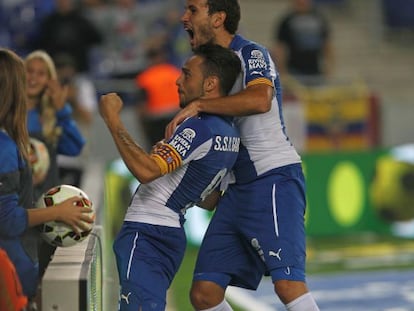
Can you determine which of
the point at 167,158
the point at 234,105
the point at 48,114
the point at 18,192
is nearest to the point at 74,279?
the point at 18,192

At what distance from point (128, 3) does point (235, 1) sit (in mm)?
10503

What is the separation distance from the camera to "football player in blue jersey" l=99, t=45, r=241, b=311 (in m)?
5.76

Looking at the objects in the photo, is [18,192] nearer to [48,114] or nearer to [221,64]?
[221,64]

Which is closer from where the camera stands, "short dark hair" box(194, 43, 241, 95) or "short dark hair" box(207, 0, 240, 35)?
"short dark hair" box(194, 43, 241, 95)

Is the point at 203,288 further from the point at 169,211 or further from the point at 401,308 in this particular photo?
the point at 401,308

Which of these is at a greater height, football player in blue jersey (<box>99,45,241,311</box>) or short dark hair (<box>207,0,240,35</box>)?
short dark hair (<box>207,0,240,35</box>)

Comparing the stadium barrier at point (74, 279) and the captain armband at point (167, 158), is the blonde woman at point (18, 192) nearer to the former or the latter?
the stadium barrier at point (74, 279)

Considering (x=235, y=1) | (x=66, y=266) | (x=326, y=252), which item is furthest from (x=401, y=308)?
(x=66, y=266)

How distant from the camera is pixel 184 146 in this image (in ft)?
19.2

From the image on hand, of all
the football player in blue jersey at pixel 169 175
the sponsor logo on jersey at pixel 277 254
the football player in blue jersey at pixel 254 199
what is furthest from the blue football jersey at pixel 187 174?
the sponsor logo on jersey at pixel 277 254

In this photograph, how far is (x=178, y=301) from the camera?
33.8ft

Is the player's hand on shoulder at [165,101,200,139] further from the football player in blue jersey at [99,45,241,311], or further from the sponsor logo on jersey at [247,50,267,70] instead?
the sponsor logo on jersey at [247,50,267,70]

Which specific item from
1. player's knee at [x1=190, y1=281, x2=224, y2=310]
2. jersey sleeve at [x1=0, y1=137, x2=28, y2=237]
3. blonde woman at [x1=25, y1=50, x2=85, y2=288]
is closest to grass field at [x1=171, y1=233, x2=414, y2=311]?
blonde woman at [x1=25, y1=50, x2=85, y2=288]

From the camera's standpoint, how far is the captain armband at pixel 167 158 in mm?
5766
